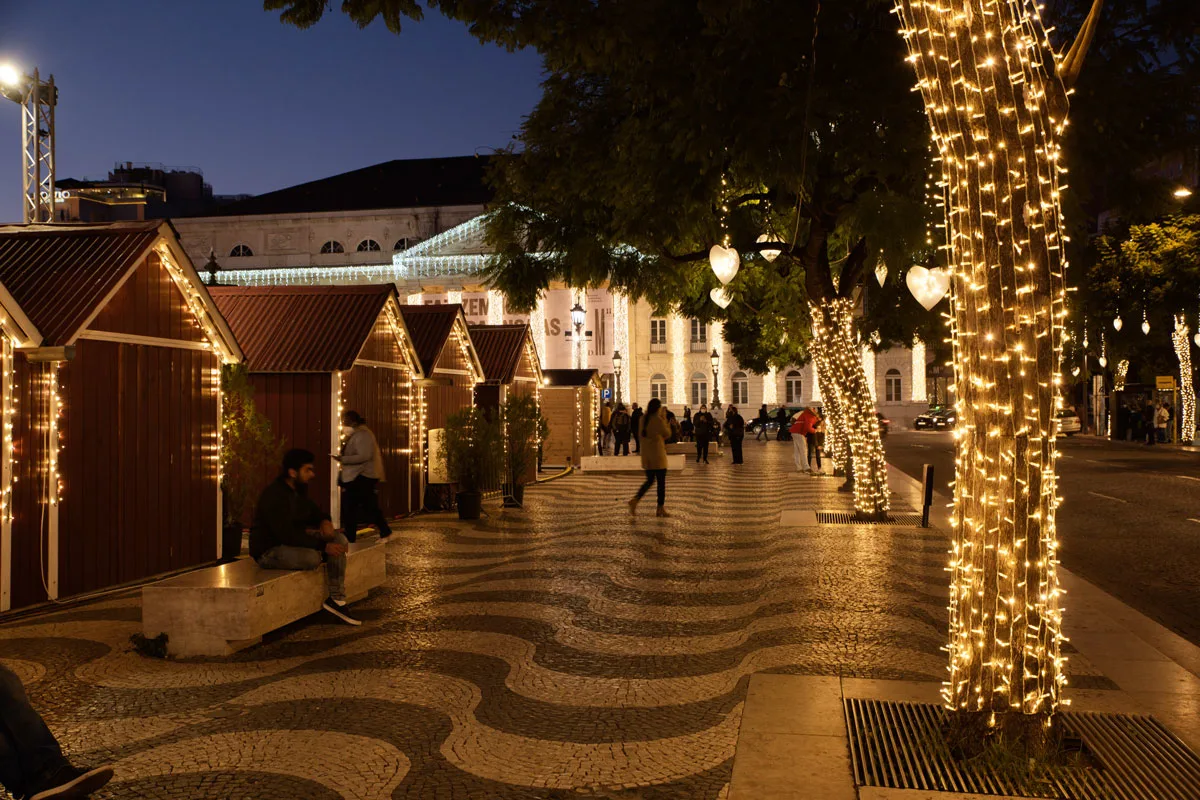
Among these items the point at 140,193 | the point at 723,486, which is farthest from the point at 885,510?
the point at 140,193

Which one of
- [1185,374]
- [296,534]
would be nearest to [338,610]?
[296,534]

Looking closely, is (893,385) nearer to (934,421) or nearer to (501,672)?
(934,421)

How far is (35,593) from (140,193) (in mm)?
28051

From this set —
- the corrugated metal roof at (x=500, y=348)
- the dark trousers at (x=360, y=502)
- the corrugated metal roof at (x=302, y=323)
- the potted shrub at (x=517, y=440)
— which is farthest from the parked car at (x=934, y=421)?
the dark trousers at (x=360, y=502)

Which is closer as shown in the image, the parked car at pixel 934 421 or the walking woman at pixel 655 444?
the walking woman at pixel 655 444

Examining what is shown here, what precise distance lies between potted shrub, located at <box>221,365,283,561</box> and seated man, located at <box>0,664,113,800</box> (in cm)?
854

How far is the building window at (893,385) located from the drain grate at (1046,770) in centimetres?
7296

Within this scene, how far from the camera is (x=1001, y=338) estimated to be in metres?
5.16

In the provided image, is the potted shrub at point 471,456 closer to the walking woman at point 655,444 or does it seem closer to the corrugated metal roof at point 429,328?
the corrugated metal roof at point 429,328

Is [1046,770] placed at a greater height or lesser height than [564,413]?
lesser

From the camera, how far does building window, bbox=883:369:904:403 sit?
76312mm

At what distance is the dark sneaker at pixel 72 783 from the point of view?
457 centimetres

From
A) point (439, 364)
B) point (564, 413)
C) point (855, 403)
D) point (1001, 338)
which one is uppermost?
point (439, 364)

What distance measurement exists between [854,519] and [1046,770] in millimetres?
11376
